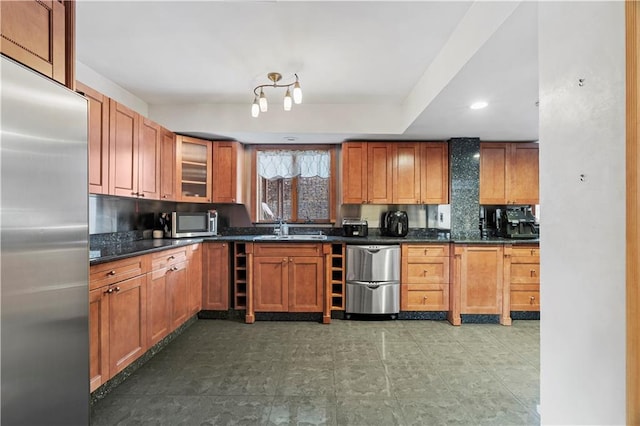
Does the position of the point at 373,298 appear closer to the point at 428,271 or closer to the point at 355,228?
the point at 428,271

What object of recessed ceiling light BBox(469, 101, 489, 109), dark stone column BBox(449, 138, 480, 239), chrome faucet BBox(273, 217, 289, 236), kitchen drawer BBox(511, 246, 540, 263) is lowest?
kitchen drawer BBox(511, 246, 540, 263)

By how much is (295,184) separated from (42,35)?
2.92 meters

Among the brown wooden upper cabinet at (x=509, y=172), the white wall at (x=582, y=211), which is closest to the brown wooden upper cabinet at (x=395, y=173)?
the brown wooden upper cabinet at (x=509, y=172)

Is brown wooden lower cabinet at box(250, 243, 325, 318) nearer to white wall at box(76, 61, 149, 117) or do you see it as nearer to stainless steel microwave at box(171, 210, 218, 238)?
stainless steel microwave at box(171, 210, 218, 238)

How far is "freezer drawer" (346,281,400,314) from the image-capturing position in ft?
10.9

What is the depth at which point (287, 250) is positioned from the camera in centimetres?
333

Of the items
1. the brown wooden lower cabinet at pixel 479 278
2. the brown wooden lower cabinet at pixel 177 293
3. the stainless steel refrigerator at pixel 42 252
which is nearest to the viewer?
the stainless steel refrigerator at pixel 42 252

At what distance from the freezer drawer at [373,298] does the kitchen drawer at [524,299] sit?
51.2 inches

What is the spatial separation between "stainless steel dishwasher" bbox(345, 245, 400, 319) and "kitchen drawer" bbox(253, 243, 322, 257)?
39 cm

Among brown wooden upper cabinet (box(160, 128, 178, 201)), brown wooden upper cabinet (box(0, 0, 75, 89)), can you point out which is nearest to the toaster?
brown wooden upper cabinet (box(160, 128, 178, 201))

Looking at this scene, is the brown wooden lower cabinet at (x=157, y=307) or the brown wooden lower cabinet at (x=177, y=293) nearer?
the brown wooden lower cabinet at (x=157, y=307)

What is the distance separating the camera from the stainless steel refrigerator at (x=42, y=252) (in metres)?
0.97

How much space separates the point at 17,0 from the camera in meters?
1.11

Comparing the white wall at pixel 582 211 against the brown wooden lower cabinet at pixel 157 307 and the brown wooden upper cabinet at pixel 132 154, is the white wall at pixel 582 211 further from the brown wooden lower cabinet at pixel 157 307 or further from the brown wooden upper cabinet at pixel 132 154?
the brown wooden upper cabinet at pixel 132 154
